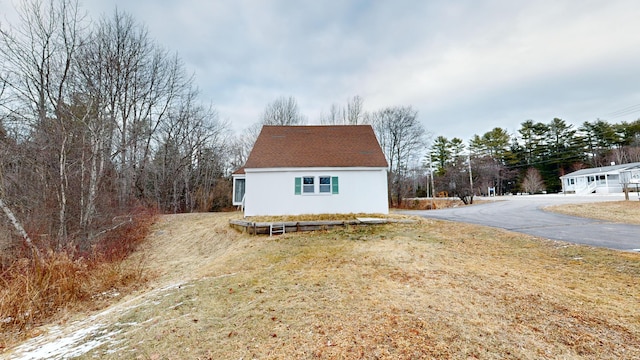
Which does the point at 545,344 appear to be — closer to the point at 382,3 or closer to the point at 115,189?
Answer: the point at 382,3

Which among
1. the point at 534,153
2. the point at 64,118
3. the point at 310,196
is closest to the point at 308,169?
the point at 310,196

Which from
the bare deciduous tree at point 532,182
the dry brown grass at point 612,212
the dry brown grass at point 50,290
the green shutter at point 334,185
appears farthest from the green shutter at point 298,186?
the bare deciduous tree at point 532,182

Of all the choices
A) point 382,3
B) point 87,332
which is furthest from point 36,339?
point 382,3

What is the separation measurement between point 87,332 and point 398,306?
4.28 m

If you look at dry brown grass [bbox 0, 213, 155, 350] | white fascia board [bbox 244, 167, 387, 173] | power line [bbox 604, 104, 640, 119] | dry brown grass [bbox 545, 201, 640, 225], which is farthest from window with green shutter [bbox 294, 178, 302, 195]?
power line [bbox 604, 104, 640, 119]

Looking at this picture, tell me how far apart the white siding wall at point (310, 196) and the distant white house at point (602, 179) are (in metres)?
26.3

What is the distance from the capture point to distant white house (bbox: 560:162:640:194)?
83.4 ft

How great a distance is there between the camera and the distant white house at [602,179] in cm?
2541

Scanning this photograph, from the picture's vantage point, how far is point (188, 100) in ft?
69.3

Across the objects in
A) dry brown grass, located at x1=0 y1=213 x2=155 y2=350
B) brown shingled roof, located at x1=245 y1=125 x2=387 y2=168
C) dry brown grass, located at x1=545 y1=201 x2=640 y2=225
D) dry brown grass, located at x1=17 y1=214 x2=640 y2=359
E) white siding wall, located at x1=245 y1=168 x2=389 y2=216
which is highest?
brown shingled roof, located at x1=245 y1=125 x2=387 y2=168

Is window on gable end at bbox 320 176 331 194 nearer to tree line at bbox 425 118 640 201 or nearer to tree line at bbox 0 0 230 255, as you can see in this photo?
tree line at bbox 0 0 230 255

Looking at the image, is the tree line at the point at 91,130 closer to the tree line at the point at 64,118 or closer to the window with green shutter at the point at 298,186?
the tree line at the point at 64,118

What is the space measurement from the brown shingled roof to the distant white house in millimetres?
25640

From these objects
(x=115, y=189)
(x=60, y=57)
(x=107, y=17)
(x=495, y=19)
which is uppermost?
(x=107, y=17)
